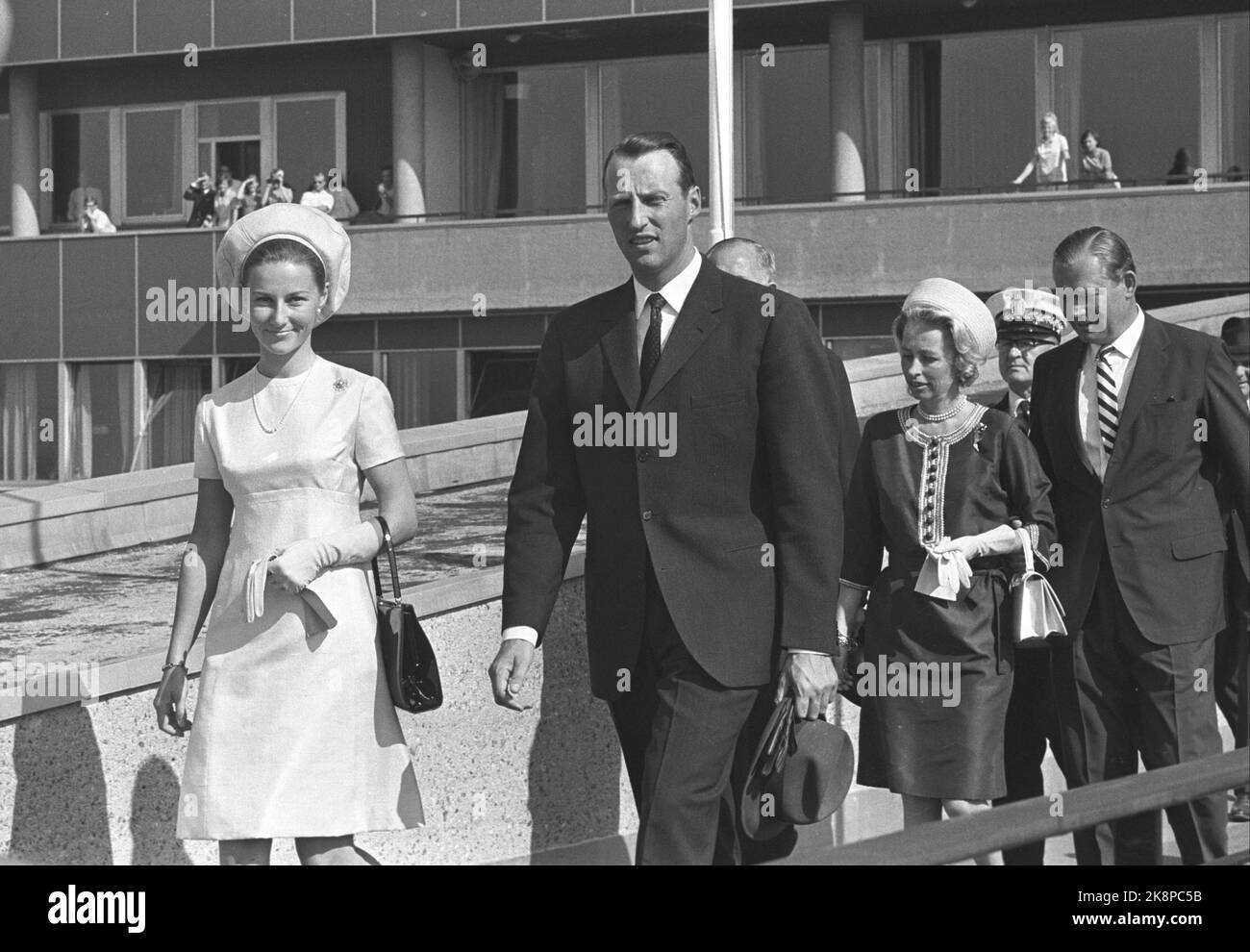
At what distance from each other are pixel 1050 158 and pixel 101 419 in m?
15.6

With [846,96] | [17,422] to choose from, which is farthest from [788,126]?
[17,422]

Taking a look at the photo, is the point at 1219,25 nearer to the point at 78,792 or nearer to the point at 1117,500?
the point at 1117,500

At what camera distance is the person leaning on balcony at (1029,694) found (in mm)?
5617

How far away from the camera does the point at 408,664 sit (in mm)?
4418

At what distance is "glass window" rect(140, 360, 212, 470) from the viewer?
31.1 metres

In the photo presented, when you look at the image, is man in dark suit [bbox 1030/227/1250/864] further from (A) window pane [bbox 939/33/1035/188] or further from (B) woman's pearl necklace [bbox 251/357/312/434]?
(A) window pane [bbox 939/33/1035/188]

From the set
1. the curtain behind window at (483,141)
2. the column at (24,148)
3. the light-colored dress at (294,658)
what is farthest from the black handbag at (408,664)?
the column at (24,148)

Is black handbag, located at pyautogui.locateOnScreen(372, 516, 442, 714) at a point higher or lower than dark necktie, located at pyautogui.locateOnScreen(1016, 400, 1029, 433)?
lower

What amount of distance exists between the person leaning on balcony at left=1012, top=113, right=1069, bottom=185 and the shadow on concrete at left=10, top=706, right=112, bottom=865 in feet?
75.5

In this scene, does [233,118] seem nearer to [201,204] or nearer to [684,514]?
[201,204]

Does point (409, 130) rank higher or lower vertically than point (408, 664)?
higher

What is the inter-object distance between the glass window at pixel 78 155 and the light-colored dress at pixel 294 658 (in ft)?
96.0

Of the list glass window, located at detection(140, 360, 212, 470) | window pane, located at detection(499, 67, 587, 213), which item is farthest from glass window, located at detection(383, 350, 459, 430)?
glass window, located at detection(140, 360, 212, 470)

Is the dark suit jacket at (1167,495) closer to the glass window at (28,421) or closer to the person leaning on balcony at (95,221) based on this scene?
the person leaning on balcony at (95,221)
